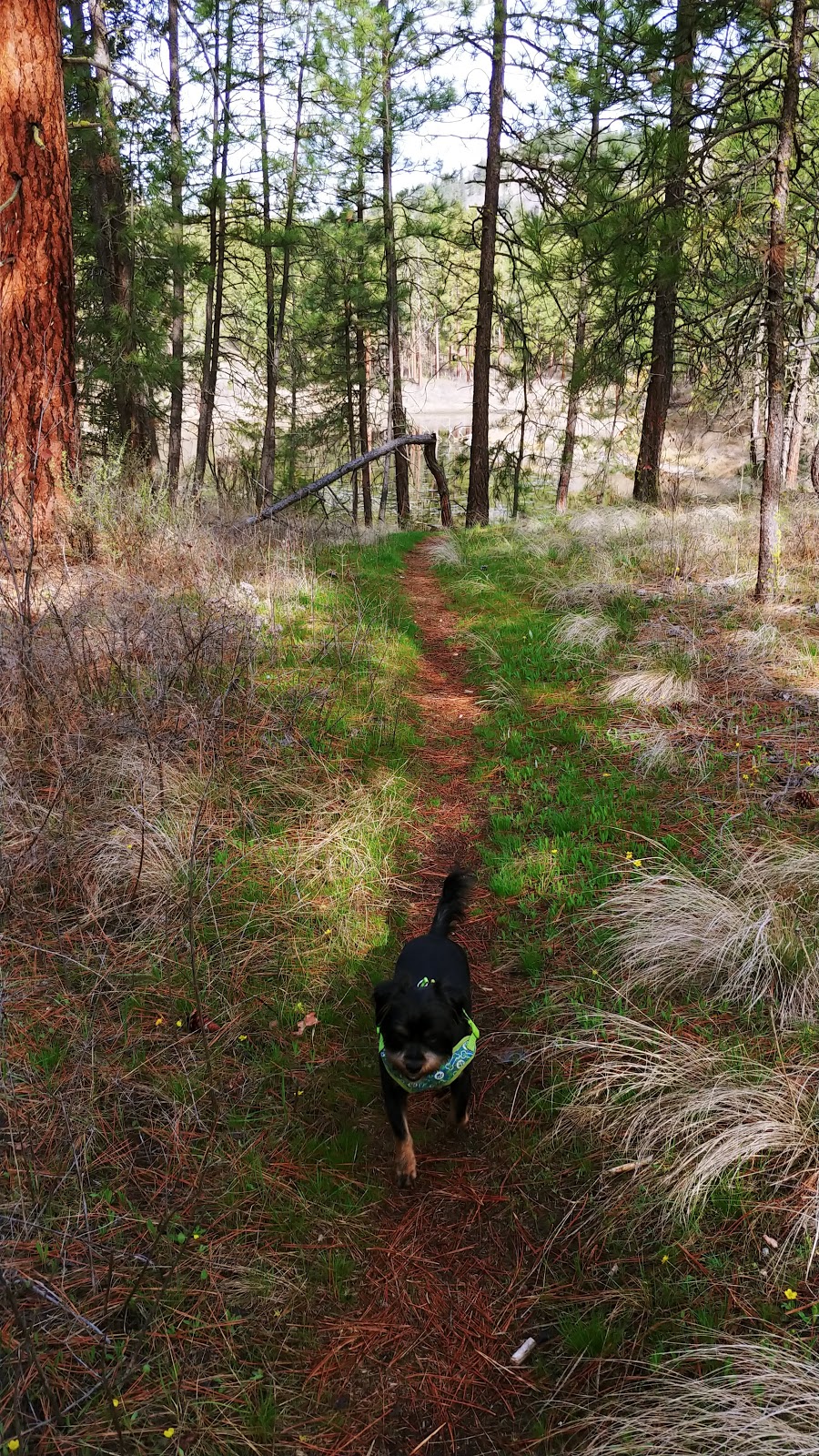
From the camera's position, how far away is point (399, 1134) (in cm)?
249

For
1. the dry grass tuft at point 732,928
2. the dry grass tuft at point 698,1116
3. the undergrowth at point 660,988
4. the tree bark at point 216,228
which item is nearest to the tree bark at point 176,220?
the tree bark at point 216,228

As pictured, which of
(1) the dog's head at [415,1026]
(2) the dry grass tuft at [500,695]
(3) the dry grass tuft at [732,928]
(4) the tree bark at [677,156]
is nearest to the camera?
(1) the dog's head at [415,1026]

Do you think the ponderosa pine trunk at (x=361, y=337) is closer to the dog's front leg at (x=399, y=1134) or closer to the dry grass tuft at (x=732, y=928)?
the dry grass tuft at (x=732, y=928)

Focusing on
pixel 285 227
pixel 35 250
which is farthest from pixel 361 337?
pixel 35 250

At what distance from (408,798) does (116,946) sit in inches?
80.7

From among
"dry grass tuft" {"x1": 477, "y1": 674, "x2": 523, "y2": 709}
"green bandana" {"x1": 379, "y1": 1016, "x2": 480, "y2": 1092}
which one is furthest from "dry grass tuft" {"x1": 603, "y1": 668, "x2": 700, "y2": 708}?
"green bandana" {"x1": 379, "y1": 1016, "x2": 480, "y2": 1092}

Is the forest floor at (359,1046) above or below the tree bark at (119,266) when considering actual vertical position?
below

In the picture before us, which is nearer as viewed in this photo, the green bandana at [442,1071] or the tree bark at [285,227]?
the green bandana at [442,1071]

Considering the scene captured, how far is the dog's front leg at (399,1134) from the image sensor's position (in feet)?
8.17

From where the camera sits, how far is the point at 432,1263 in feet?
7.41

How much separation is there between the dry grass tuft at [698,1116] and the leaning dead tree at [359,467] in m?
7.82

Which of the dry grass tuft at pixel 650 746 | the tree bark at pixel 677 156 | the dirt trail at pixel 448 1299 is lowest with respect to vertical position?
the dirt trail at pixel 448 1299

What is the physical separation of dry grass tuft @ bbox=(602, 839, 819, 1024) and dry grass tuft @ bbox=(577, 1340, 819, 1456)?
1.07 meters

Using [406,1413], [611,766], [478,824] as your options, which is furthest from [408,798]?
[406,1413]
